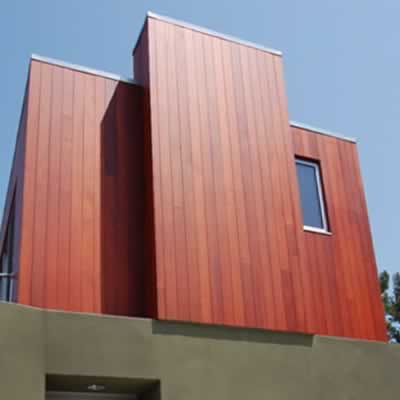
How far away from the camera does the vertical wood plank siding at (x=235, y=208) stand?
857cm

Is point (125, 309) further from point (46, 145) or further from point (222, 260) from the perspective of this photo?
point (46, 145)

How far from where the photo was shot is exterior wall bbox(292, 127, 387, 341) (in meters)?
9.60

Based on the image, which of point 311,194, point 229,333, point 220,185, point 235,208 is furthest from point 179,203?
point 311,194

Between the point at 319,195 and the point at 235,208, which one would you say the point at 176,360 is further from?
the point at 319,195

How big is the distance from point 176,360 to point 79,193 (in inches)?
96.1

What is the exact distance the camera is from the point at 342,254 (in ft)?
33.6

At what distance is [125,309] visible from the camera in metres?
8.41

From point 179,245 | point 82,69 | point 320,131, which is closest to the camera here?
point 179,245

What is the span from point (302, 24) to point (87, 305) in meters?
6.00

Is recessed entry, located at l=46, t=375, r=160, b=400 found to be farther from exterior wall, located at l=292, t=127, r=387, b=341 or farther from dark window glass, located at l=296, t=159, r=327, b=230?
dark window glass, located at l=296, t=159, r=327, b=230

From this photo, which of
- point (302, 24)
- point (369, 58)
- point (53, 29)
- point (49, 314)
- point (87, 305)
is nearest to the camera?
point (49, 314)

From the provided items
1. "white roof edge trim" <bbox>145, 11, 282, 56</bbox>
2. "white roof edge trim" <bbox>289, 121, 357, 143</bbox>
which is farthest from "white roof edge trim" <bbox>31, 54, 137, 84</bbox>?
"white roof edge trim" <bbox>289, 121, 357, 143</bbox>

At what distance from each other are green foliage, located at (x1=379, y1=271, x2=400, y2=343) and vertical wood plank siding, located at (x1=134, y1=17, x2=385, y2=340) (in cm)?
1572

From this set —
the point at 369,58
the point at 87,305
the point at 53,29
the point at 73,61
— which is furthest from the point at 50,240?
the point at 369,58
